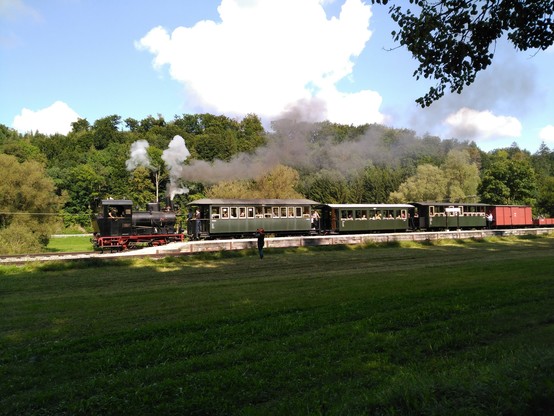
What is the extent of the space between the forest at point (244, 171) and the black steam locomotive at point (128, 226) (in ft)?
21.3

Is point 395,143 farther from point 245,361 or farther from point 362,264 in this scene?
point 245,361

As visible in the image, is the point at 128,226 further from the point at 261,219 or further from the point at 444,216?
the point at 444,216

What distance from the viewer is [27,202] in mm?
39562

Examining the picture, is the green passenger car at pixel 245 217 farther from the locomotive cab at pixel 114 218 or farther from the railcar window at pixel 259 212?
the locomotive cab at pixel 114 218

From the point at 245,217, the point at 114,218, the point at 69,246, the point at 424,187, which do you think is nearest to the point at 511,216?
the point at 424,187

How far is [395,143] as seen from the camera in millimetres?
52812

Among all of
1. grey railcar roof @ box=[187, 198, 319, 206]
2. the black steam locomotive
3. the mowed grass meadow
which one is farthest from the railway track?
the mowed grass meadow

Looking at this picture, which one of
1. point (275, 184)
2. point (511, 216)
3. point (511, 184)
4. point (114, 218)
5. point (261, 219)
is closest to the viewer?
point (114, 218)

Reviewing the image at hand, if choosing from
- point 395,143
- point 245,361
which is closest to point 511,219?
point 395,143

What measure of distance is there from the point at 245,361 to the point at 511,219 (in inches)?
1987

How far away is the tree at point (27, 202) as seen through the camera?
1506 inches

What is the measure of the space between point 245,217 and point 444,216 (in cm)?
2091

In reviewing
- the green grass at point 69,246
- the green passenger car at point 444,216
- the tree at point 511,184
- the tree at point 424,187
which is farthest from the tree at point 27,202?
the tree at point 511,184

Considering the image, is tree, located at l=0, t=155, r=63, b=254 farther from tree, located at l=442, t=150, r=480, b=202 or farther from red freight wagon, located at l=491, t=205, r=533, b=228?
tree, located at l=442, t=150, r=480, b=202
